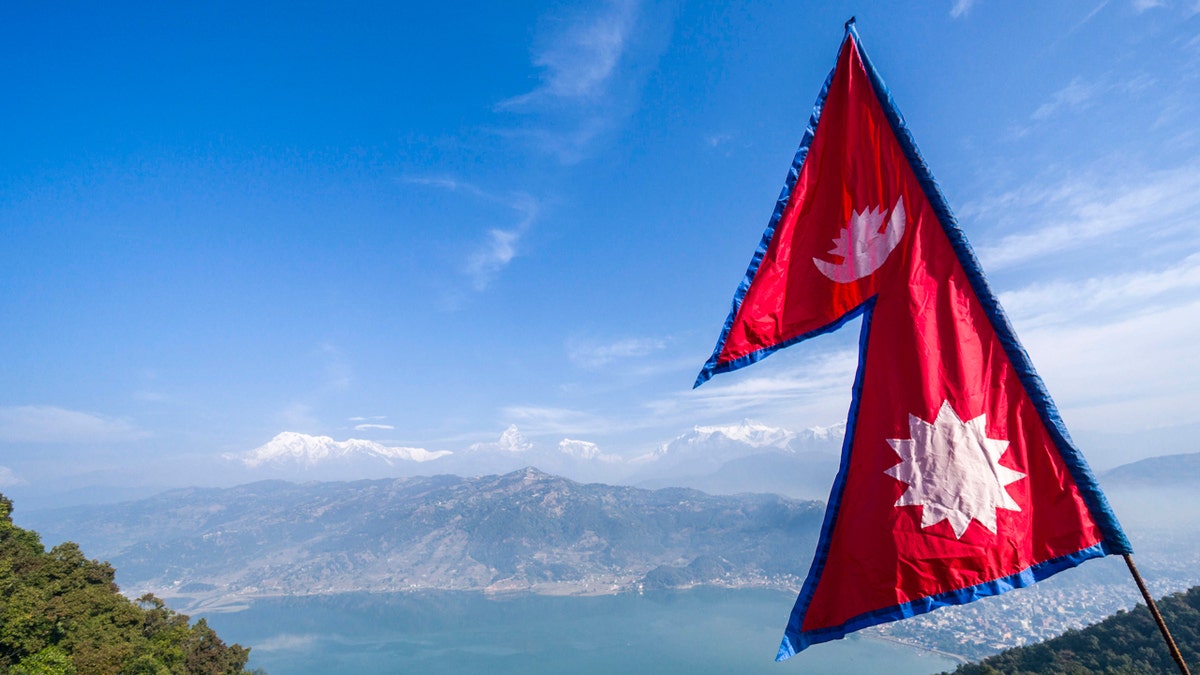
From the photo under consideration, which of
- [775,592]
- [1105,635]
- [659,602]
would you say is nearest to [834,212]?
[1105,635]

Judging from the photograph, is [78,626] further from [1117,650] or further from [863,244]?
[1117,650]

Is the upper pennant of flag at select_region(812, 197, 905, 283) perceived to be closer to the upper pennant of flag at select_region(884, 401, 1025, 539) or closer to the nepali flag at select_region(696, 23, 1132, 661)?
the nepali flag at select_region(696, 23, 1132, 661)

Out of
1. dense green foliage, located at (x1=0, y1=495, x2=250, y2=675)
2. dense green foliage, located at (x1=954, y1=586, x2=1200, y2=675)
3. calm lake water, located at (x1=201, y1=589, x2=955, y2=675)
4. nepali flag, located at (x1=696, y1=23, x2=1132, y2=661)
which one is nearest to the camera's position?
nepali flag, located at (x1=696, y1=23, x2=1132, y2=661)

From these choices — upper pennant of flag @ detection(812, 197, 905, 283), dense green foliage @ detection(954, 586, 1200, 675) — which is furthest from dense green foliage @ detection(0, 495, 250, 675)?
dense green foliage @ detection(954, 586, 1200, 675)

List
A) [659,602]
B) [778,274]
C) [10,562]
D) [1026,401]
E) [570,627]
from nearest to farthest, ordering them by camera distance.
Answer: [1026,401], [778,274], [10,562], [570,627], [659,602]

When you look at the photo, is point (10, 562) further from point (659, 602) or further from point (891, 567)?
point (659, 602)

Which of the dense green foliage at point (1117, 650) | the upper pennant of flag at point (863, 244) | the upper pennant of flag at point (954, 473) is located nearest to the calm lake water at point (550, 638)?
the dense green foliage at point (1117, 650)

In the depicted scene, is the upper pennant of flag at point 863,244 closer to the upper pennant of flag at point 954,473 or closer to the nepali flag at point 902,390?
the nepali flag at point 902,390

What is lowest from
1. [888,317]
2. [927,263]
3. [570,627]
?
[570,627]
